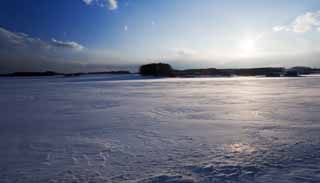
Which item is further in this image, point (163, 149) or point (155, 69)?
point (155, 69)

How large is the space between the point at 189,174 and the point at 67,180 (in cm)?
120

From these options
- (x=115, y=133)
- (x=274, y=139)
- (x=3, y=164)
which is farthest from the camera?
(x=115, y=133)

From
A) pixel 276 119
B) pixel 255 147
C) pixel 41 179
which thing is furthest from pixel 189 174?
pixel 276 119

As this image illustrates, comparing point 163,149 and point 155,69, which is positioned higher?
point 155,69

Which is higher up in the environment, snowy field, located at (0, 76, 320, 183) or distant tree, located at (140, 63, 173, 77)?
distant tree, located at (140, 63, 173, 77)

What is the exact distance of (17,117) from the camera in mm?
5406

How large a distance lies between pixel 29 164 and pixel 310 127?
13.9 feet

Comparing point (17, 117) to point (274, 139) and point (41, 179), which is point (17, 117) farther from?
point (274, 139)

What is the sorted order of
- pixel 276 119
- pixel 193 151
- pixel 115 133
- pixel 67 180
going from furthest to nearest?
pixel 276 119 → pixel 115 133 → pixel 193 151 → pixel 67 180

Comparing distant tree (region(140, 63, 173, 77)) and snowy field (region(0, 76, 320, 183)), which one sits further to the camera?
distant tree (region(140, 63, 173, 77))

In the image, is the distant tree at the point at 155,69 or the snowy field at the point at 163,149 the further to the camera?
the distant tree at the point at 155,69

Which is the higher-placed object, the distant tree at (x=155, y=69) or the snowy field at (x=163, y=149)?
the distant tree at (x=155, y=69)

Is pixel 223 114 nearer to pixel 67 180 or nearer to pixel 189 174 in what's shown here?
pixel 189 174

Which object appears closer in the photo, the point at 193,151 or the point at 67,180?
the point at 67,180
